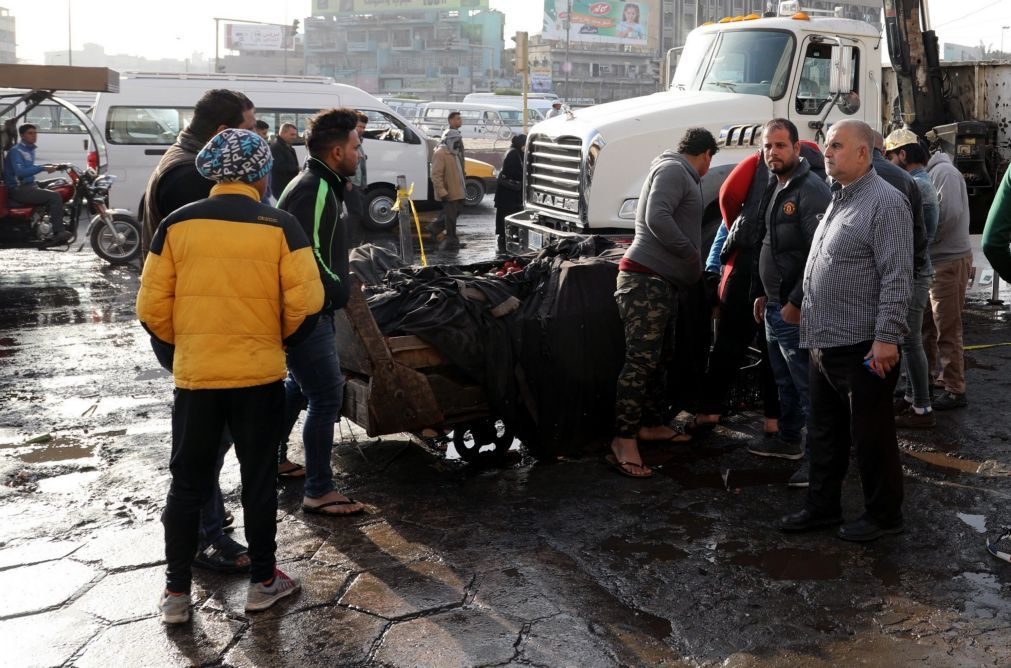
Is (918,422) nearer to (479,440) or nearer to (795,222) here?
(795,222)

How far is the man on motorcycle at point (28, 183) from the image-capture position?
12727 millimetres

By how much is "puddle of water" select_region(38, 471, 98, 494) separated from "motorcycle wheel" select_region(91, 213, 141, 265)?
8.44m

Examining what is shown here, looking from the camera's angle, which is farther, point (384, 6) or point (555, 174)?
point (384, 6)

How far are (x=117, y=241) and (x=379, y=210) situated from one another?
479 cm

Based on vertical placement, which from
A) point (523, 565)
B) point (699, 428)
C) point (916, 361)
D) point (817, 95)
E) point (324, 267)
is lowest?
point (523, 565)

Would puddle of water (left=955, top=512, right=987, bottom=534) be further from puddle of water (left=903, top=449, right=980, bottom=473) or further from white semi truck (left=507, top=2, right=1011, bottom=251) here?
white semi truck (left=507, top=2, right=1011, bottom=251)

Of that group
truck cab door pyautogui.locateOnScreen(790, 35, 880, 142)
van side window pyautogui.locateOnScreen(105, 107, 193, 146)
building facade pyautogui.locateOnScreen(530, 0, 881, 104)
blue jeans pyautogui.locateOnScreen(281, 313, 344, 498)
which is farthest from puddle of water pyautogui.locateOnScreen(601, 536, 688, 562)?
building facade pyautogui.locateOnScreen(530, 0, 881, 104)

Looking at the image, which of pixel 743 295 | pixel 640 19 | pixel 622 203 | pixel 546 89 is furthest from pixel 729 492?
pixel 640 19

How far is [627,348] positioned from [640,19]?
92.7 meters

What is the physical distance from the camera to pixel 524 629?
380cm

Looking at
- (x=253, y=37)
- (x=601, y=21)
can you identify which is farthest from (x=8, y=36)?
(x=601, y=21)

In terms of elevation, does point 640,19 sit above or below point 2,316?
above

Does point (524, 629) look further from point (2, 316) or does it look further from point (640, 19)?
point (640, 19)

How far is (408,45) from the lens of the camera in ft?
349
